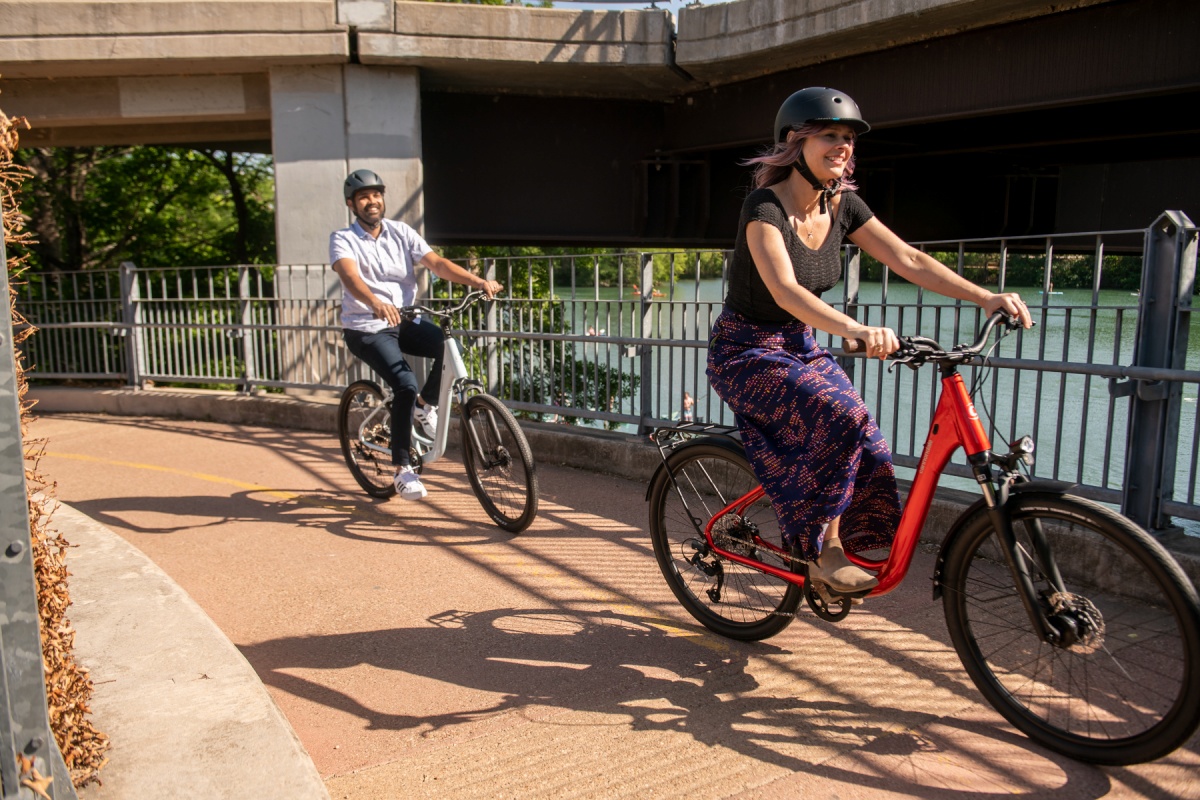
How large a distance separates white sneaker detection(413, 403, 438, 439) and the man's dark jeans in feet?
0.15

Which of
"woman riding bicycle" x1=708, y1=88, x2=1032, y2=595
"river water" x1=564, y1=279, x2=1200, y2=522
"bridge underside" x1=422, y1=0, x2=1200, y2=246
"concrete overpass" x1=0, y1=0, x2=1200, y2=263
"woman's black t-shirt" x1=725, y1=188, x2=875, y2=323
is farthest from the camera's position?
"bridge underside" x1=422, y1=0, x2=1200, y2=246

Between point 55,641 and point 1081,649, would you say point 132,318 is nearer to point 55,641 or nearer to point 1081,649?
point 55,641

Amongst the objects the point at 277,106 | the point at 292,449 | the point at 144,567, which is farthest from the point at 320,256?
the point at 144,567

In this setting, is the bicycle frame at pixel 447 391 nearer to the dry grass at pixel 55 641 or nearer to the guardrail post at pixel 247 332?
the dry grass at pixel 55 641

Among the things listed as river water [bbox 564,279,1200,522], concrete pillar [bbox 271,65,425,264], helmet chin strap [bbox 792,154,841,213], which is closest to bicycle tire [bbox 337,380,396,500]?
river water [bbox 564,279,1200,522]

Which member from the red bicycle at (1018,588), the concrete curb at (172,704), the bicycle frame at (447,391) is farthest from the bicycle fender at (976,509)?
the bicycle frame at (447,391)

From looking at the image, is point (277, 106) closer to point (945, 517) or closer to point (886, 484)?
point (945, 517)

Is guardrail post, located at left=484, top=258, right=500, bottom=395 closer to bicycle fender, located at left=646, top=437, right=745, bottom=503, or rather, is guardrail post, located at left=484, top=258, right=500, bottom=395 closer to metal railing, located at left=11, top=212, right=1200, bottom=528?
metal railing, located at left=11, top=212, right=1200, bottom=528

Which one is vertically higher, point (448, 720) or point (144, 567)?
point (144, 567)

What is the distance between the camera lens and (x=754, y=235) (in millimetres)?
3428

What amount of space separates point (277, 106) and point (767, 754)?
422 inches

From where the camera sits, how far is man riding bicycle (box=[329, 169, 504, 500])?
6.15 metres

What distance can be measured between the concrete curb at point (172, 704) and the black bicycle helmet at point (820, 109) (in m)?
2.49

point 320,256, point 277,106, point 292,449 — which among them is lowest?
point 292,449
